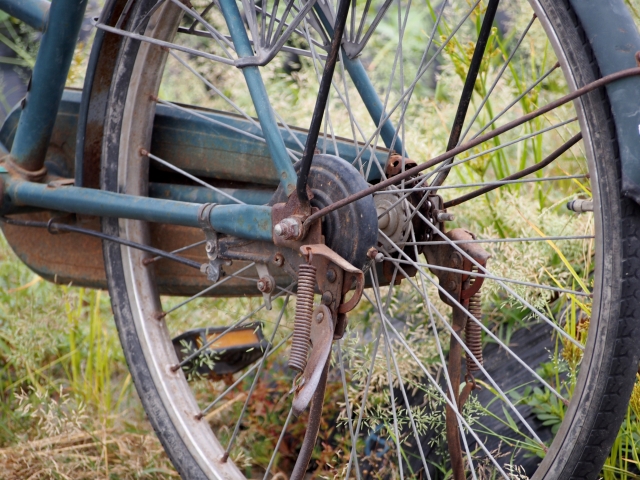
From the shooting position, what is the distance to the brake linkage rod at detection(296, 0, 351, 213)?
1183 mm

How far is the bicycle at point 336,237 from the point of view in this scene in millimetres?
1098

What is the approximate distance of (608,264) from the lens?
1.08m

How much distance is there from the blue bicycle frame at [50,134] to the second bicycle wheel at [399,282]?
3 cm

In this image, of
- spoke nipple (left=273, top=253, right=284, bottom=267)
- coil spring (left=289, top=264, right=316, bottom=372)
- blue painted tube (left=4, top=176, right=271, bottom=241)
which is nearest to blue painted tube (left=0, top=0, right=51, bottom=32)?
blue painted tube (left=4, top=176, right=271, bottom=241)

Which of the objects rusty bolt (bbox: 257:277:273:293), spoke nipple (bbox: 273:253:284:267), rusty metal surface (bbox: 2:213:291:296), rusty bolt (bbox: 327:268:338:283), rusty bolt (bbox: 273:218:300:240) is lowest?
rusty metal surface (bbox: 2:213:291:296)

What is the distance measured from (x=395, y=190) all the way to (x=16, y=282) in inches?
72.3

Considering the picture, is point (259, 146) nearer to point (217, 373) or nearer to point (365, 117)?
point (217, 373)

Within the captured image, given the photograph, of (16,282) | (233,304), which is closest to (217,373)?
(233,304)

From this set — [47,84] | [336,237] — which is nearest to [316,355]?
[336,237]

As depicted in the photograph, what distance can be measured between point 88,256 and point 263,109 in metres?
0.85

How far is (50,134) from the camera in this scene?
1.83 metres

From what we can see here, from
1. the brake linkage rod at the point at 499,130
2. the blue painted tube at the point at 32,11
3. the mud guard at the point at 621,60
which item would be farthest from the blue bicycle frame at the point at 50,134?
the mud guard at the point at 621,60

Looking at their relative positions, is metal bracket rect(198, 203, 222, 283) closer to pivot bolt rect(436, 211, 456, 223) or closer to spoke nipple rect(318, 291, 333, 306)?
spoke nipple rect(318, 291, 333, 306)

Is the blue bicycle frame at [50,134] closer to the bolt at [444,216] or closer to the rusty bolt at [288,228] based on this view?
the rusty bolt at [288,228]
